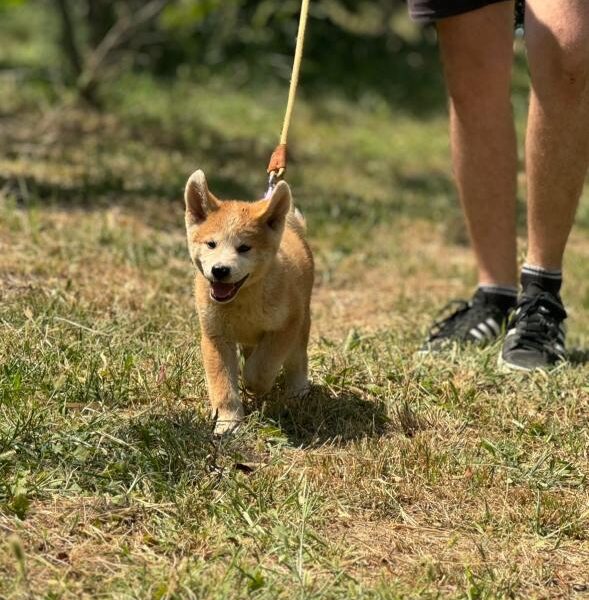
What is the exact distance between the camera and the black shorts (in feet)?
13.6

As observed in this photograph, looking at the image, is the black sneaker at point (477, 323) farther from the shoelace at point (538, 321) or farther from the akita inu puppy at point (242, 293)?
the akita inu puppy at point (242, 293)

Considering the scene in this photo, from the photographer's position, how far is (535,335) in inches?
161

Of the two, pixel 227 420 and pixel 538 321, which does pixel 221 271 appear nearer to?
pixel 227 420

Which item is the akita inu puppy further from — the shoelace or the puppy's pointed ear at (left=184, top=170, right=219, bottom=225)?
the shoelace

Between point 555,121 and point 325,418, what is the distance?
4.42 feet

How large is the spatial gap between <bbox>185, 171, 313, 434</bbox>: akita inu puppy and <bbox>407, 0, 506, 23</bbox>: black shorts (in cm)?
115

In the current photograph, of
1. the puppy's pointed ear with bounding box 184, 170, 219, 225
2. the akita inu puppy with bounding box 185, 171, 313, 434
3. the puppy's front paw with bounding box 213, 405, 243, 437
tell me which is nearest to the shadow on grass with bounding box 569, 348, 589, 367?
the akita inu puppy with bounding box 185, 171, 313, 434

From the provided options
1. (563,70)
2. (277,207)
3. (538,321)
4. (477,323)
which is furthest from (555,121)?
(277,207)

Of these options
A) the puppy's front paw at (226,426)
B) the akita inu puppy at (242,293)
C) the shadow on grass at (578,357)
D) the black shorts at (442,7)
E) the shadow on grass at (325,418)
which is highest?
the black shorts at (442,7)

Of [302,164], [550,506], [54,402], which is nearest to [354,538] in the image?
[550,506]

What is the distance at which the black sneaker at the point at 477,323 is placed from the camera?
14.2 feet

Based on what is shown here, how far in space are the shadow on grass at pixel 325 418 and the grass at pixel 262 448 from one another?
1cm

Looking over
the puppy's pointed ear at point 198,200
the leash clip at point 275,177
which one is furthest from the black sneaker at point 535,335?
the puppy's pointed ear at point 198,200

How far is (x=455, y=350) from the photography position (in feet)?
13.6
